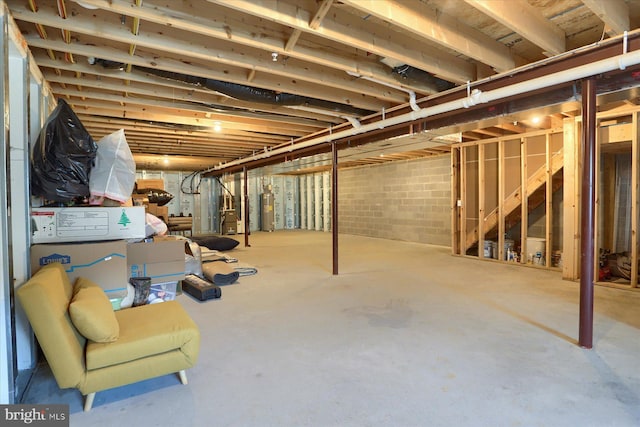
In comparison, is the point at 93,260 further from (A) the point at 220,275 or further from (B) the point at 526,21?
(B) the point at 526,21

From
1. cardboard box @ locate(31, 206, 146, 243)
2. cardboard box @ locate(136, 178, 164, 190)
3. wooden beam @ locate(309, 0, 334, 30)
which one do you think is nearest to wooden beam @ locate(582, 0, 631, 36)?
wooden beam @ locate(309, 0, 334, 30)

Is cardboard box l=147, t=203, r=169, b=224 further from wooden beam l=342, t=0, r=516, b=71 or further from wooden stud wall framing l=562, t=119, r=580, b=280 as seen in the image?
wooden stud wall framing l=562, t=119, r=580, b=280

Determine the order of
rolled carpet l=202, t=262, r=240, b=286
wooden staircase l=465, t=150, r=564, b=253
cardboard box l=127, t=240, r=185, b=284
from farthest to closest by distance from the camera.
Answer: wooden staircase l=465, t=150, r=564, b=253
rolled carpet l=202, t=262, r=240, b=286
cardboard box l=127, t=240, r=185, b=284

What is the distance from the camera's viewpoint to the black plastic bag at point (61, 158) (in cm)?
229

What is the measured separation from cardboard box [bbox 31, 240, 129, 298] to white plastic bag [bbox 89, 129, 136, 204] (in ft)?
1.26

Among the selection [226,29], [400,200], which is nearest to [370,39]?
[226,29]

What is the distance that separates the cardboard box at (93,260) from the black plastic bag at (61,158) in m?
0.36

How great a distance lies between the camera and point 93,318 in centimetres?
176

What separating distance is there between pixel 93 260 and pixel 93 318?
95 centimetres

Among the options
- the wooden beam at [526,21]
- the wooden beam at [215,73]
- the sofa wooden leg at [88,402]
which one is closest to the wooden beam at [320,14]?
the wooden beam at [526,21]

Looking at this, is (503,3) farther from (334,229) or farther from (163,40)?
(334,229)

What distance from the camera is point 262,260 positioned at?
6.32 metres

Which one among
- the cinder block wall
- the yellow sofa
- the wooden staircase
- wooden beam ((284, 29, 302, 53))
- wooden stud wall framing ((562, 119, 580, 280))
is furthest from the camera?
the cinder block wall

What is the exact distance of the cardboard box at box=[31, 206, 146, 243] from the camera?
2.43 m
